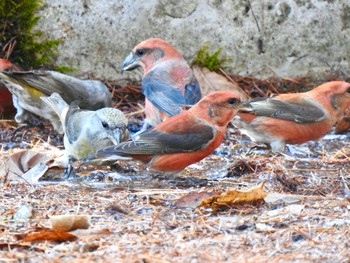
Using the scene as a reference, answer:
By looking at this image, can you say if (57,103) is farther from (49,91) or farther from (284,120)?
(284,120)

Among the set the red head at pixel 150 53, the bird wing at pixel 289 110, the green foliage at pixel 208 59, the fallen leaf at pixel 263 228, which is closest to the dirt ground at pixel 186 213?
the fallen leaf at pixel 263 228

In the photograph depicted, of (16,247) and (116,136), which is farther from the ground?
(16,247)

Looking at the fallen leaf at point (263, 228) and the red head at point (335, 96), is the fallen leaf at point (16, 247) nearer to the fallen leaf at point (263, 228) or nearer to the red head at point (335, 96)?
the fallen leaf at point (263, 228)

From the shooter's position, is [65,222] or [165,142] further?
[165,142]

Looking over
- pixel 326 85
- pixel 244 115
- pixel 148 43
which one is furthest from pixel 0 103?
pixel 326 85

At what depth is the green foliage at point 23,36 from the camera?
27.8 ft

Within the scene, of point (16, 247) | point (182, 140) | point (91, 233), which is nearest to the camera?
point (16, 247)

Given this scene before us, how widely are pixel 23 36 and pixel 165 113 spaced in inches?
72.0

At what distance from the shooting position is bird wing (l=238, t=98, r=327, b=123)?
23.9ft

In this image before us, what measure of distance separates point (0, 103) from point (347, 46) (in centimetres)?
358

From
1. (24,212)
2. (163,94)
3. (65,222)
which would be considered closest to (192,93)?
(163,94)

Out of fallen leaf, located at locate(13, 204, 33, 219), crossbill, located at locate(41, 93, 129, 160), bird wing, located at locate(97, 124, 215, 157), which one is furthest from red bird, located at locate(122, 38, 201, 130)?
fallen leaf, located at locate(13, 204, 33, 219)

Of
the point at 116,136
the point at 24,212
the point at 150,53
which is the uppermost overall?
the point at 24,212

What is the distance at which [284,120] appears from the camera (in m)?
7.31
